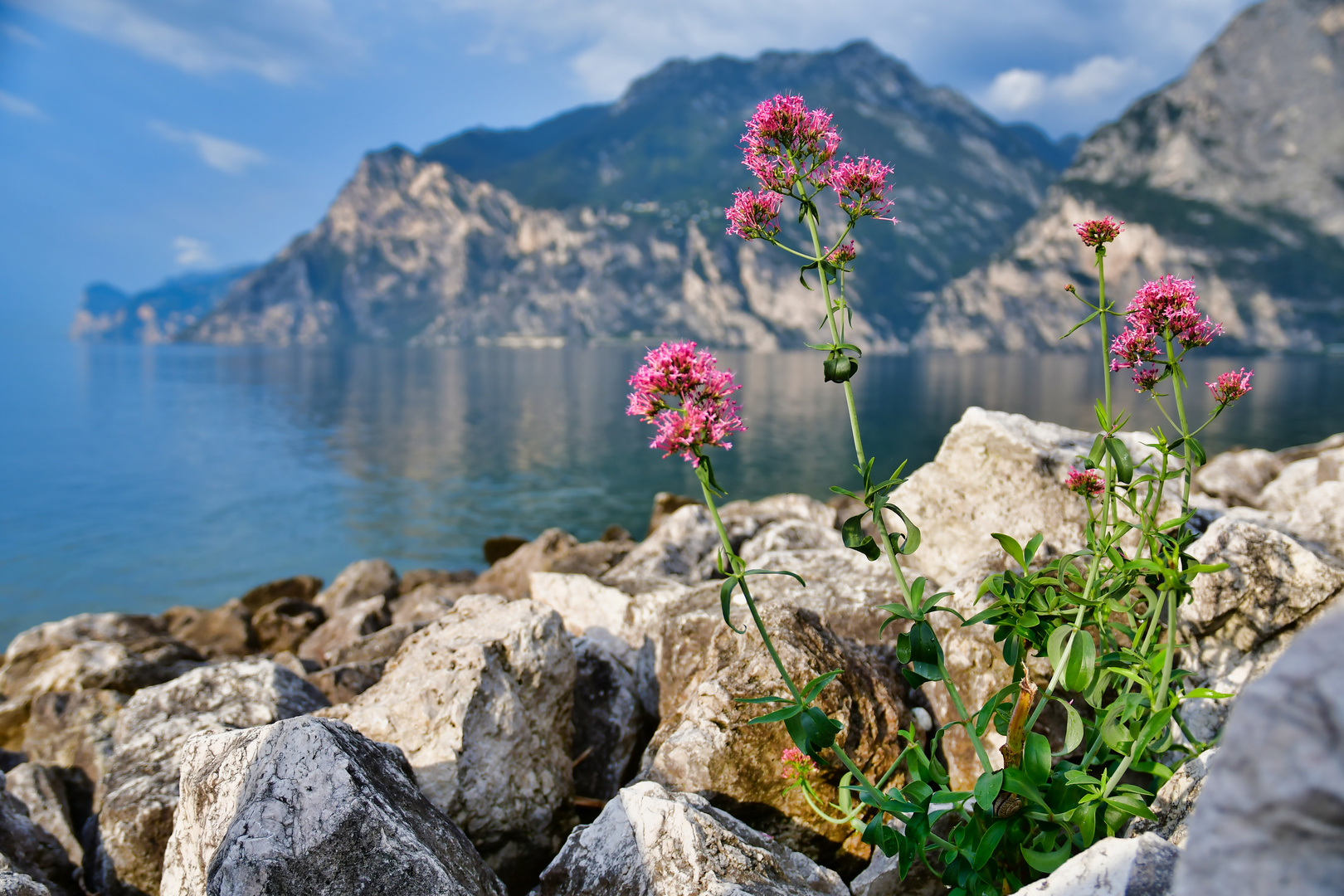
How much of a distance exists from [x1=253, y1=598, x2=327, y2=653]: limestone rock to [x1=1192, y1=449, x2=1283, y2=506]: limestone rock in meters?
20.2

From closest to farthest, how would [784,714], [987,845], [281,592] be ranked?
[987,845]
[784,714]
[281,592]

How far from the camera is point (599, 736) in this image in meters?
6.39

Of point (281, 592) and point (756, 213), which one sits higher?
point (756, 213)

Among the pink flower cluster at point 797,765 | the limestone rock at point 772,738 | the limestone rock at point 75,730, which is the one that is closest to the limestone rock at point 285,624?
the limestone rock at point 75,730

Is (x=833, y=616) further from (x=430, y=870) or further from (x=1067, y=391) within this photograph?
(x=1067, y=391)

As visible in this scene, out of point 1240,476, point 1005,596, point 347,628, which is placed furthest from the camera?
point 1240,476

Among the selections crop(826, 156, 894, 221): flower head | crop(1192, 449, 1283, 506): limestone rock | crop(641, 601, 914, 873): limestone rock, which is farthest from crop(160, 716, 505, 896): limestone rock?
crop(1192, 449, 1283, 506): limestone rock

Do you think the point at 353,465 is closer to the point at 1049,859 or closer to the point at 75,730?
the point at 75,730

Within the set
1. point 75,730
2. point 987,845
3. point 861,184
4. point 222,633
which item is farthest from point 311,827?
point 222,633

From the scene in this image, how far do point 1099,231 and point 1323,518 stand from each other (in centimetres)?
682

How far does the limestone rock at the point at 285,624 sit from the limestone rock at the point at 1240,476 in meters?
20.2

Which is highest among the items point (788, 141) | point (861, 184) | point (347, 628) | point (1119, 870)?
point (788, 141)

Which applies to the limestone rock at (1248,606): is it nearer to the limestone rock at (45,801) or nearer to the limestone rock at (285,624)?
the limestone rock at (45,801)

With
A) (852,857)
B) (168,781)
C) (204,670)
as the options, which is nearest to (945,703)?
(852,857)
